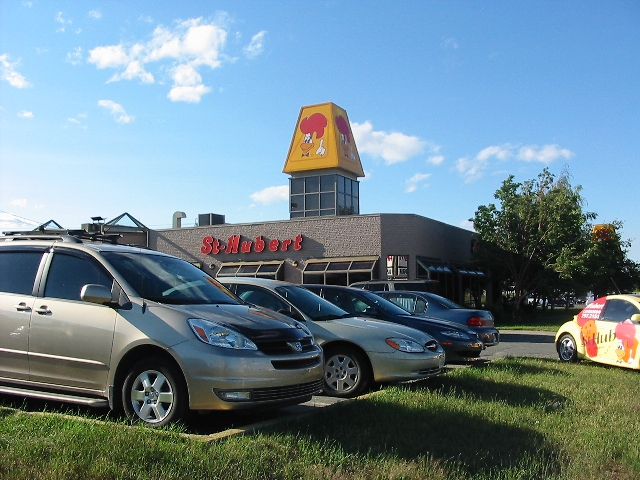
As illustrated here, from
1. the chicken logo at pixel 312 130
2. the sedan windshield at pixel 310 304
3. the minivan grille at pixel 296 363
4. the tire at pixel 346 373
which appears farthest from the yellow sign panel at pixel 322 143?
the minivan grille at pixel 296 363

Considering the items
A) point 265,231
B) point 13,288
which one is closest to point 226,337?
point 13,288

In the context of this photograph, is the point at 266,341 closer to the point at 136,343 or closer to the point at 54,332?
the point at 136,343

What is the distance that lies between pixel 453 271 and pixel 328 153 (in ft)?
38.2

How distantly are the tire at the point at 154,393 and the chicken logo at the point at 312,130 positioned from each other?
35.7 metres

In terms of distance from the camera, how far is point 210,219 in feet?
125

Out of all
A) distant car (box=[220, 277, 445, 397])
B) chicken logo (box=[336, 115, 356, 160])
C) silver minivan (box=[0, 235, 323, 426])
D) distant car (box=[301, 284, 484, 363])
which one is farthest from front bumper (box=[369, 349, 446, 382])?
chicken logo (box=[336, 115, 356, 160])

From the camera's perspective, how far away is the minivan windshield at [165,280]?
6.21 m

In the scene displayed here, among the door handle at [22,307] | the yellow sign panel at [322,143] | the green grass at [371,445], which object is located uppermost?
the yellow sign panel at [322,143]

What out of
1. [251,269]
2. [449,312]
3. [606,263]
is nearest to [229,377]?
[449,312]

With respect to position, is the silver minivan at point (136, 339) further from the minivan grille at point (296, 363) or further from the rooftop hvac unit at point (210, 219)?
the rooftop hvac unit at point (210, 219)

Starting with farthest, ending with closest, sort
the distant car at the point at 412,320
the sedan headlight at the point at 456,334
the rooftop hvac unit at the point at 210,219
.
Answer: the rooftop hvac unit at the point at 210,219
the sedan headlight at the point at 456,334
the distant car at the point at 412,320

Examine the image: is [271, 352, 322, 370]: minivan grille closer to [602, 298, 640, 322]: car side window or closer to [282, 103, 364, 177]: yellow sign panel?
[602, 298, 640, 322]: car side window

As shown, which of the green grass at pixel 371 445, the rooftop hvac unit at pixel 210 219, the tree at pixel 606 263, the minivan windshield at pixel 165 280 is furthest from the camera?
the rooftop hvac unit at pixel 210 219

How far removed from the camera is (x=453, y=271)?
3378 cm
